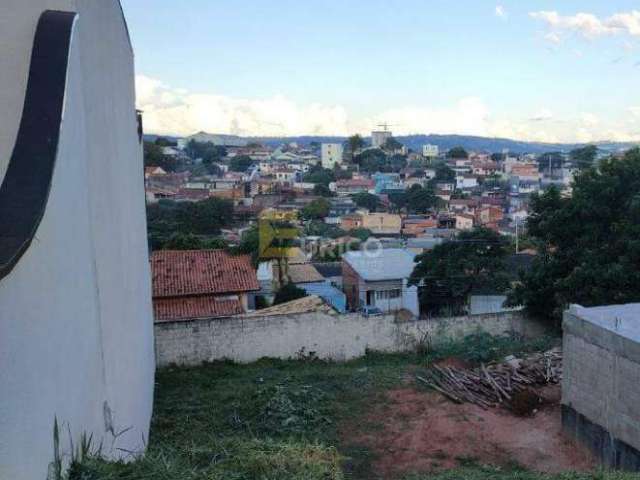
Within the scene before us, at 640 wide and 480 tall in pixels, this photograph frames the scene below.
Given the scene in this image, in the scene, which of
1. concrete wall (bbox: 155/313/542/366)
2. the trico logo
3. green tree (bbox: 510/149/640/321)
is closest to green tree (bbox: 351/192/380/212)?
the trico logo

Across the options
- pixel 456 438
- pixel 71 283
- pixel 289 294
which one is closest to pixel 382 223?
pixel 289 294

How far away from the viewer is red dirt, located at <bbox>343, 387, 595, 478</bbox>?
7.45m

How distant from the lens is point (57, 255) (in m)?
2.15

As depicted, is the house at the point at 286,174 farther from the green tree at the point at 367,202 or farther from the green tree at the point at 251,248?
the green tree at the point at 251,248

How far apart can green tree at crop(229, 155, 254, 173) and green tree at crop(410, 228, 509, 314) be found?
62.6m

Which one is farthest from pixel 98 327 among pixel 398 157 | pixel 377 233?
pixel 398 157

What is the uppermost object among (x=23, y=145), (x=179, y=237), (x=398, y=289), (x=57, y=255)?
(x=23, y=145)

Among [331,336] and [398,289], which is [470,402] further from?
[398,289]

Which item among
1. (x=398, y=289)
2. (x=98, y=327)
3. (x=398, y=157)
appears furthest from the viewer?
(x=398, y=157)

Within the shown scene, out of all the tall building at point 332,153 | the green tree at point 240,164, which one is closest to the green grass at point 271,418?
the green tree at point 240,164

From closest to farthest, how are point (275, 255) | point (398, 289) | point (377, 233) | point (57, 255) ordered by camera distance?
point (57, 255)
point (398, 289)
point (275, 255)
point (377, 233)

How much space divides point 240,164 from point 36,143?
8207cm

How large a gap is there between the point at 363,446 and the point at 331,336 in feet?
16.5

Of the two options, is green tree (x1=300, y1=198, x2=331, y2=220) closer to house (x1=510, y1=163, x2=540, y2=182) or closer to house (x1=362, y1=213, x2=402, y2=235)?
house (x1=362, y1=213, x2=402, y2=235)
